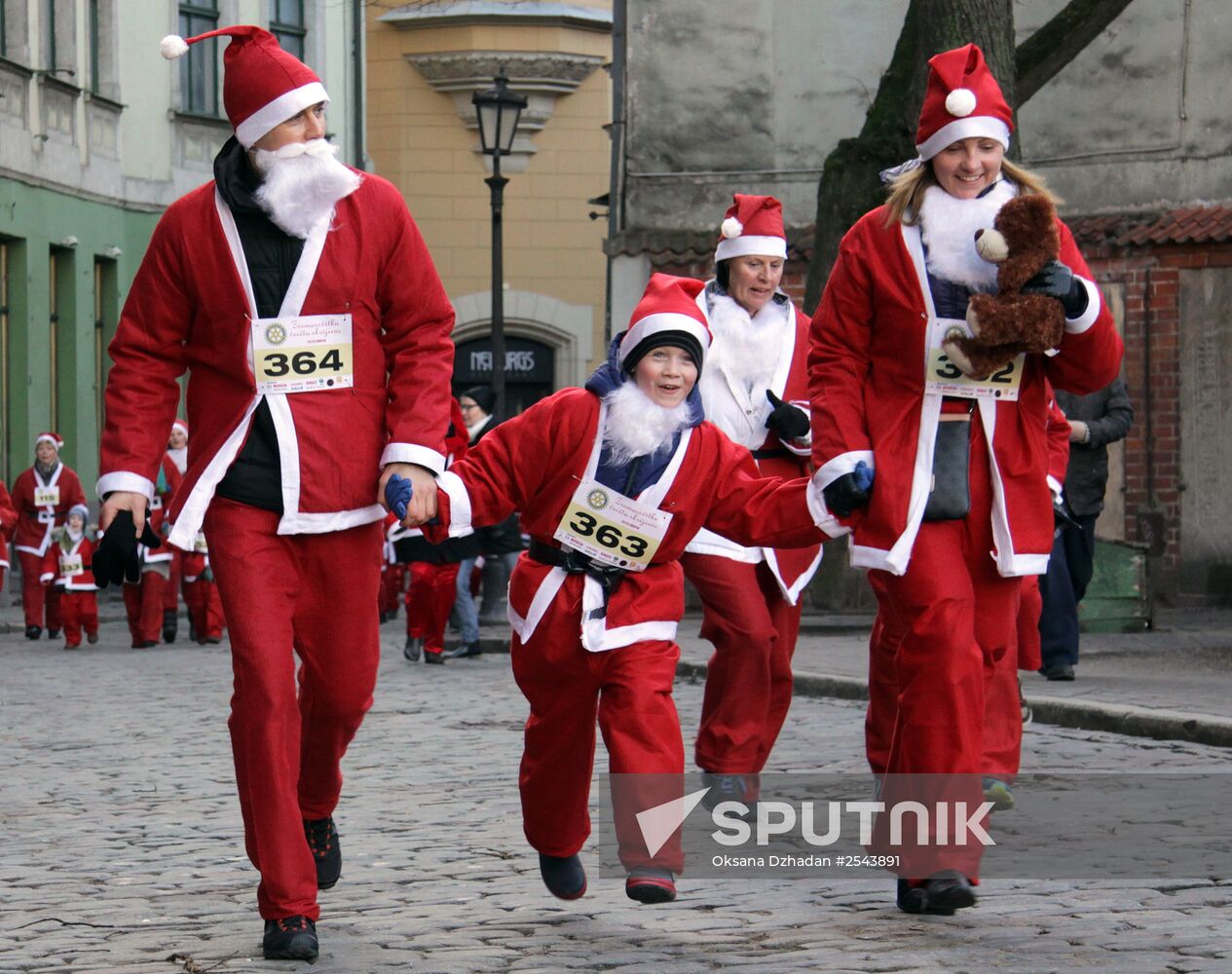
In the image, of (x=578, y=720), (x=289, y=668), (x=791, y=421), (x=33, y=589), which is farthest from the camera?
(x=33, y=589)

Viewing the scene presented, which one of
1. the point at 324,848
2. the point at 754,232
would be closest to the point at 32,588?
the point at 754,232

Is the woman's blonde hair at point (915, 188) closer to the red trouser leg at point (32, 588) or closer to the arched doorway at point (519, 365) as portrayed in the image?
the red trouser leg at point (32, 588)

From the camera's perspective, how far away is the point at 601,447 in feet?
21.6

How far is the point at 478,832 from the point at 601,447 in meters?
1.91

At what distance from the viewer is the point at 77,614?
19719mm

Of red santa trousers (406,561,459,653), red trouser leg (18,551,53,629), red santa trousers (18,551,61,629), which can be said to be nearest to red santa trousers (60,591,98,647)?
red santa trousers (18,551,61,629)

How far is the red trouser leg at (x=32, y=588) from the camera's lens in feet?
71.0

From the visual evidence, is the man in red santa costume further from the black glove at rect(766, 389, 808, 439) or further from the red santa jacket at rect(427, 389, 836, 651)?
the black glove at rect(766, 389, 808, 439)

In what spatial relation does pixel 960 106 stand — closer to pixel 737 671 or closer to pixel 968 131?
Answer: pixel 968 131

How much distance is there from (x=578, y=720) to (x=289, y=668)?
80cm

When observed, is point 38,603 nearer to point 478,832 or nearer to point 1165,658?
point 1165,658

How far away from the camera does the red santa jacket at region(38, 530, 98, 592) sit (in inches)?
794

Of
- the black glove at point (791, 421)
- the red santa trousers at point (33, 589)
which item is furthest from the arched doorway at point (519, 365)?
the black glove at point (791, 421)

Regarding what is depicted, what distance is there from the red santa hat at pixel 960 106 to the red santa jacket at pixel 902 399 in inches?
10.3
